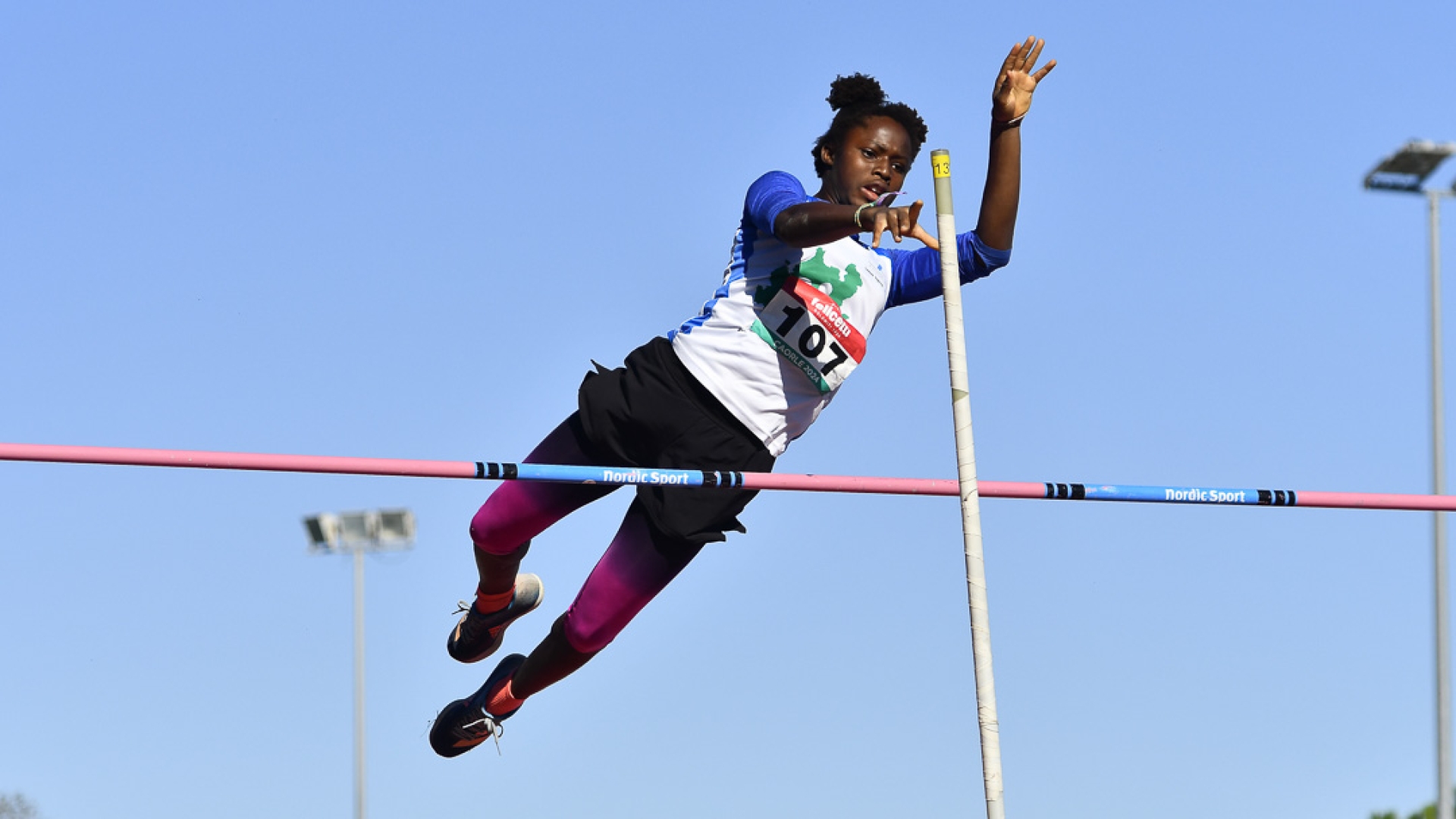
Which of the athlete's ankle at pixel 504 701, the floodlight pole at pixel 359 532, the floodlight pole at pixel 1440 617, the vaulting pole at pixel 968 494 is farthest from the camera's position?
the floodlight pole at pixel 359 532

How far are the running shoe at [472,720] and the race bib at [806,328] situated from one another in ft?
5.16

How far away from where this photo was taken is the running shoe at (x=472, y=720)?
6766mm

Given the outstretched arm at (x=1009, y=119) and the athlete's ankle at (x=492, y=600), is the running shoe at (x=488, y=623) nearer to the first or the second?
the athlete's ankle at (x=492, y=600)

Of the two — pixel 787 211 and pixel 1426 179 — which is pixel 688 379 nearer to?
pixel 787 211

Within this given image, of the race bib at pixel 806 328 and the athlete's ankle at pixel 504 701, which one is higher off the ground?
the race bib at pixel 806 328

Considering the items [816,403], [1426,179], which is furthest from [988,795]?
[1426,179]

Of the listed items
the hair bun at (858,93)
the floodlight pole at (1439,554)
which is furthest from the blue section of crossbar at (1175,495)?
the floodlight pole at (1439,554)

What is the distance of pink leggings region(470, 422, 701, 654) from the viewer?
6.06 m

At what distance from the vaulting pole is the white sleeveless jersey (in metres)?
0.74

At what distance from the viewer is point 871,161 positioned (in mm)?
6039

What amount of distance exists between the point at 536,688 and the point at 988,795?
6.27 ft

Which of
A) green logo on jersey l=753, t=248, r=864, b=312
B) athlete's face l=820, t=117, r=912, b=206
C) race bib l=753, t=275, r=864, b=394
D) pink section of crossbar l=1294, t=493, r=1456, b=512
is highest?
athlete's face l=820, t=117, r=912, b=206

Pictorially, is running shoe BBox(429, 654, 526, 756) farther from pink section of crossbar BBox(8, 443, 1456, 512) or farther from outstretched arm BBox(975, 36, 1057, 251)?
outstretched arm BBox(975, 36, 1057, 251)

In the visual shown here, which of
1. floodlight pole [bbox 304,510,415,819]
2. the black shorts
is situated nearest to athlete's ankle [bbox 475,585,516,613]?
the black shorts
